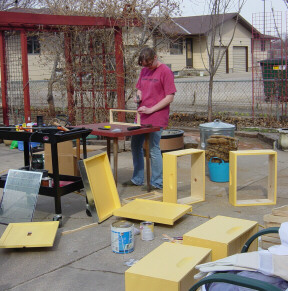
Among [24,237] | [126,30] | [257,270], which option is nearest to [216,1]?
[126,30]

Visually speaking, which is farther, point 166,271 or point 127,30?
point 127,30

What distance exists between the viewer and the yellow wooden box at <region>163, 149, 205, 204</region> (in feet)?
17.4

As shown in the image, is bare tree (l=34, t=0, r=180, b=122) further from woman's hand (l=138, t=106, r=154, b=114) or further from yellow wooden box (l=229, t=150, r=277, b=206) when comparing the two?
yellow wooden box (l=229, t=150, r=277, b=206)

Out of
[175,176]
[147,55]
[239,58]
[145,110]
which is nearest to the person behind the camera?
[175,176]

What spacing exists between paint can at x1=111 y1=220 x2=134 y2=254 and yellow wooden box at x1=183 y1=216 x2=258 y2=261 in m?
0.57

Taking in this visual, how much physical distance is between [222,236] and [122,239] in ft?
2.90

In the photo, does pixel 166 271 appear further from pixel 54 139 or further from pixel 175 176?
pixel 175 176

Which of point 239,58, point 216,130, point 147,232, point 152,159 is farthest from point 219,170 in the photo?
point 239,58

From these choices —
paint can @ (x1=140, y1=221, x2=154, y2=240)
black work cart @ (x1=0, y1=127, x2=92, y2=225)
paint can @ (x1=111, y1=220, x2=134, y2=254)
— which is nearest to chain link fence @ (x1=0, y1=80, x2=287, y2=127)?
black work cart @ (x1=0, y1=127, x2=92, y2=225)

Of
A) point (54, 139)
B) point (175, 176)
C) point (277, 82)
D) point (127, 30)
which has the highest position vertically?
point (127, 30)

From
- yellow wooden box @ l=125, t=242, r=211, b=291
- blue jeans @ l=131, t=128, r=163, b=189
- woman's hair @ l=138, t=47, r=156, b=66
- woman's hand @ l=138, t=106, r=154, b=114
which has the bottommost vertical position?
yellow wooden box @ l=125, t=242, r=211, b=291

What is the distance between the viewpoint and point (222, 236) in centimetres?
366

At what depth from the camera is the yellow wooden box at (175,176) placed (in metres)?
5.31

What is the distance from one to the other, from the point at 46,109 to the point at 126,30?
11.7 feet
